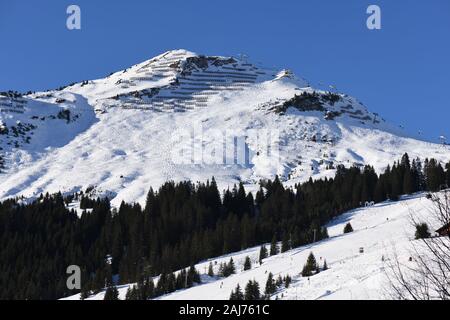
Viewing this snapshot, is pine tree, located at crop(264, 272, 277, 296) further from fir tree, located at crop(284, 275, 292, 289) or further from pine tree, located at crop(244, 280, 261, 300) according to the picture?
fir tree, located at crop(284, 275, 292, 289)

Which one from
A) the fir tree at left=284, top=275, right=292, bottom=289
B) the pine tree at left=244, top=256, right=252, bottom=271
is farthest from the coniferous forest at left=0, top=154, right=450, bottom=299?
the fir tree at left=284, top=275, right=292, bottom=289

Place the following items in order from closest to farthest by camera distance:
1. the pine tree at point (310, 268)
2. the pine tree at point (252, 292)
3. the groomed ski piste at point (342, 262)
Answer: the groomed ski piste at point (342, 262)
the pine tree at point (252, 292)
the pine tree at point (310, 268)

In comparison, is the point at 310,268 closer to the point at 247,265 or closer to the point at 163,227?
the point at 247,265

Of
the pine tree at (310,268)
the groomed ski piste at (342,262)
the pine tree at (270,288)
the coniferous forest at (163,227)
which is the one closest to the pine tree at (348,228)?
the groomed ski piste at (342,262)

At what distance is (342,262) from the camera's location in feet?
188

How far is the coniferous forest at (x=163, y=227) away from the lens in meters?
86.9

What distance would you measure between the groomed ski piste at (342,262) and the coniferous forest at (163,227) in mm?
4966

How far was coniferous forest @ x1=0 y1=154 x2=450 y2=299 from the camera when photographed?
86.9 meters

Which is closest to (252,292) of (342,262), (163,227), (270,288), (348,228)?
(270,288)

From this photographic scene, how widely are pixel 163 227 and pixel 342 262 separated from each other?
174 feet

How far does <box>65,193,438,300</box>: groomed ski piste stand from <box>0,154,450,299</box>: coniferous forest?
196 inches

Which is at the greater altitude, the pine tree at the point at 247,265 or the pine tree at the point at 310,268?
the pine tree at the point at 247,265

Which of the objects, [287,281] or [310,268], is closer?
[287,281]

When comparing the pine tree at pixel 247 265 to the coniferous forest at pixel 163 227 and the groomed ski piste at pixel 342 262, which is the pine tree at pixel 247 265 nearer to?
the groomed ski piste at pixel 342 262
